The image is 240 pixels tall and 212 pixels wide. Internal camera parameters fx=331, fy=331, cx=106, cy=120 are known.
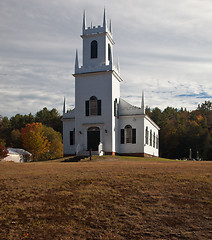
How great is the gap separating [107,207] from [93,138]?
1048 inches

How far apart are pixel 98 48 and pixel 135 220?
31564 mm

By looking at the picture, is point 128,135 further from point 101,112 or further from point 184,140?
point 184,140

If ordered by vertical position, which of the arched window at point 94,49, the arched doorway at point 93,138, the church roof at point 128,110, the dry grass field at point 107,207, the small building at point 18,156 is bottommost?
the small building at point 18,156

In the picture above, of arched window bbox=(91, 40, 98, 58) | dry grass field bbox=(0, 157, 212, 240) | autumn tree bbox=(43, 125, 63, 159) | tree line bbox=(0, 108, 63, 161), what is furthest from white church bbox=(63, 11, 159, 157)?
autumn tree bbox=(43, 125, 63, 159)

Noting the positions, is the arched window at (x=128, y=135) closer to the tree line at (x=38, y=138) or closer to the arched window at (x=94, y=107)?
the arched window at (x=94, y=107)

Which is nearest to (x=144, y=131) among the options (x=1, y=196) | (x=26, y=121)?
(x=1, y=196)

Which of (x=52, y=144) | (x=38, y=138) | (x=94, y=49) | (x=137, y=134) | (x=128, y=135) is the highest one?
(x=94, y=49)

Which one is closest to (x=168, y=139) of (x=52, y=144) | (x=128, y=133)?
(x=52, y=144)

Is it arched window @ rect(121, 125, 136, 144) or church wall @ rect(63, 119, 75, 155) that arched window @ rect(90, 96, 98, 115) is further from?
arched window @ rect(121, 125, 136, 144)

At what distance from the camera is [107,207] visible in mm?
10961

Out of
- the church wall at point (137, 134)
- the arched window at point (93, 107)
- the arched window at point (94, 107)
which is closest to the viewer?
the arched window at point (93, 107)

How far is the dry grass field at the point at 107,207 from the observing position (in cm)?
920

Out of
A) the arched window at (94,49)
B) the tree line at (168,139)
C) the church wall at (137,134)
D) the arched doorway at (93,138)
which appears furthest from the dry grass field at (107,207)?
the tree line at (168,139)

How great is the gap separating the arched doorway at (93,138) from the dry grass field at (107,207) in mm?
21973
